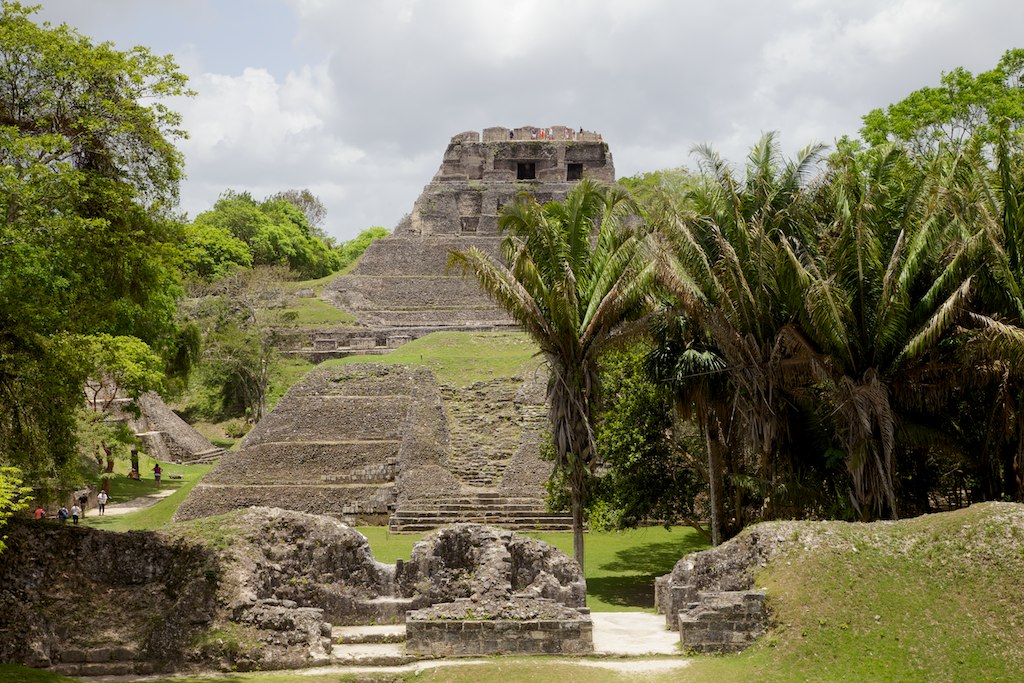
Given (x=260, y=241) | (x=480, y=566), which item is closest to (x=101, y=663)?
(x=480, y=566)

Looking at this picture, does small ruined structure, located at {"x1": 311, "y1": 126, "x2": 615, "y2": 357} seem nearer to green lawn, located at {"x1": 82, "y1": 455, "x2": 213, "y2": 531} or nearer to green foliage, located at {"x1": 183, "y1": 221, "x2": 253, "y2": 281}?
green foliage, located at {"x1": 183, "y1": 221, "x2": 253, "y2": 281}

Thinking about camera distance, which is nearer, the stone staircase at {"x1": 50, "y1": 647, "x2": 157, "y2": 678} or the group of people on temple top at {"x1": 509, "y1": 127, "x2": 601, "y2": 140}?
the stone staircase at {"x1": 50, "y1": 647, "x2": 157, "y2": 678}

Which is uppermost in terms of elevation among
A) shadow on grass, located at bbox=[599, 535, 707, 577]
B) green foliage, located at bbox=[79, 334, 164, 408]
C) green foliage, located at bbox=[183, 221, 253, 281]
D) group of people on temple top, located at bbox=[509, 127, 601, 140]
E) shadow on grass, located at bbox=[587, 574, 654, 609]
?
group of people on temple top, located at bbox=[509, 127, 601, 140]

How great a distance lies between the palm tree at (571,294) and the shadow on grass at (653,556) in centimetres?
467

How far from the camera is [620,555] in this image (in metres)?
22.1

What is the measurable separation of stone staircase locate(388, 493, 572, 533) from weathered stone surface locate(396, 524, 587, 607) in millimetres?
8886

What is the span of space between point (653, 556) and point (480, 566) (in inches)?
332

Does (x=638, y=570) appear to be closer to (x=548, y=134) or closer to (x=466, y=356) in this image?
(x=466, y=356)

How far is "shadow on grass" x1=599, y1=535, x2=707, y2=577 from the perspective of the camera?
20.8 m

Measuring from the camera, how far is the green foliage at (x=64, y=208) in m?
13.3

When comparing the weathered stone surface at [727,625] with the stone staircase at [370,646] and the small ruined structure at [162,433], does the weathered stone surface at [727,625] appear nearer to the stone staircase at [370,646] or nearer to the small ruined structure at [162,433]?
the stone staircase at [370,646]

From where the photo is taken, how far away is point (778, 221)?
17.9m

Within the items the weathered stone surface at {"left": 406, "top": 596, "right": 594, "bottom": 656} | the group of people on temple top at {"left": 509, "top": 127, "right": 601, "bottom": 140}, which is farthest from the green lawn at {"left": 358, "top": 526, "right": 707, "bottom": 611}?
the group of people on temple top at {"left": 509, "top": 127, "right": 601, "bottom": 140}

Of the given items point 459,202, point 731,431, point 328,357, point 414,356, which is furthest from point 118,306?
point 459,202
